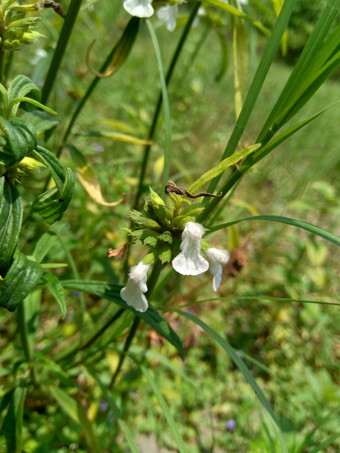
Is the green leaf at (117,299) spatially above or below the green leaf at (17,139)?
below

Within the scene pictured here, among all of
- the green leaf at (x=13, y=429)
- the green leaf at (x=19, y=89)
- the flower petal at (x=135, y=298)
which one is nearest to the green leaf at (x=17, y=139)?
the green leaf at (x=19, y=89)

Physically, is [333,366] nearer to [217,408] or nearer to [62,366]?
[217,408]

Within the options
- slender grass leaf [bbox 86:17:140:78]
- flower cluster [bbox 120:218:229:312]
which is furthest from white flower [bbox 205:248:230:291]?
slender grass leaf [bbox 86:17:140:78]

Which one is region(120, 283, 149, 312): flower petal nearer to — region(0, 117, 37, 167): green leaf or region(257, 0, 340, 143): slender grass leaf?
region(0, 117, 37, 167): green leaf

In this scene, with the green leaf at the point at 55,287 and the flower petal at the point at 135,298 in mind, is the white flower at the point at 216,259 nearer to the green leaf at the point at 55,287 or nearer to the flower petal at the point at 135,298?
the flower petal at the point at 135,298

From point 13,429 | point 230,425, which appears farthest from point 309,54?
point 230,425

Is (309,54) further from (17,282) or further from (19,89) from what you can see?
(17,282)

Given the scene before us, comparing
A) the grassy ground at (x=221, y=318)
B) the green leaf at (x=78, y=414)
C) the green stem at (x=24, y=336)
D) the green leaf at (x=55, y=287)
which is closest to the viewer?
the green leaf at (x=55, y=287)
